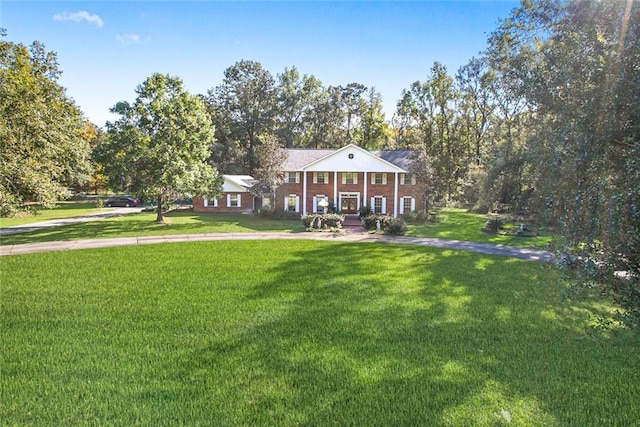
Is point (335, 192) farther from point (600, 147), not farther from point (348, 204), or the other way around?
point (600, 147)

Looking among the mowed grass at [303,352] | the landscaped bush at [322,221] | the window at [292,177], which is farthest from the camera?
the window at [292,177]

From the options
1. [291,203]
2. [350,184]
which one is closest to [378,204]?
[350,184]

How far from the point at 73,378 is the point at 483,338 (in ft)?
21.6

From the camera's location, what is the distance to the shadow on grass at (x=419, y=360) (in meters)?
4.25

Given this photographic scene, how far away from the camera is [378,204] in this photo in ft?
99.1

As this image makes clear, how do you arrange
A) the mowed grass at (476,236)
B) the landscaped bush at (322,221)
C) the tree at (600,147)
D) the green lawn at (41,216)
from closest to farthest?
the tree at (600,147) < the mowed grass at (476,236) < the landscaped bush at (322,221) < the green lawn at (41,216)


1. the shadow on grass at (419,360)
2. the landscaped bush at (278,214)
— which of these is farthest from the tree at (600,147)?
the landscaped bush at (278,214)

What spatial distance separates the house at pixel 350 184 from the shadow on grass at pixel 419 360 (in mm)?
20429

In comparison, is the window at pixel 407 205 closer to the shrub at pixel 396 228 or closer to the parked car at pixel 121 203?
the shrub at pixel 396 228

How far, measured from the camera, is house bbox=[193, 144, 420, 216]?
29.8m

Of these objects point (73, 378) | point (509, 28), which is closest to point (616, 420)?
point (73, 378)

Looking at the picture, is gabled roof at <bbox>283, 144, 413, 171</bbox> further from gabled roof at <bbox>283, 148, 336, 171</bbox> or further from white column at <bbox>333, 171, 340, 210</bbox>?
white column at <bbox>333, 171, 340, 210</bbox>

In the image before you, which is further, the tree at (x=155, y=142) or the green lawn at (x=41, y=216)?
the green lawn at (x=41, y=216)

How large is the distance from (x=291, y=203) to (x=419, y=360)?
85.4 feet
